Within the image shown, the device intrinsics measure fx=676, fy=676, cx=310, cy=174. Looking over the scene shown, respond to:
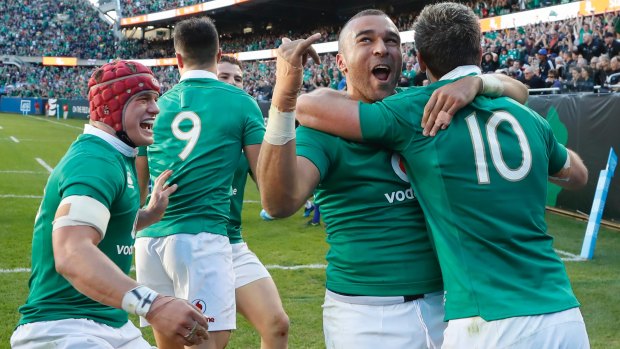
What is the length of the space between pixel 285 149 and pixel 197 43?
6.81 feet

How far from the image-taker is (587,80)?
1324cm

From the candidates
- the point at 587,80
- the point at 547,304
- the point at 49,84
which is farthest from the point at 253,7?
the point at 547,304

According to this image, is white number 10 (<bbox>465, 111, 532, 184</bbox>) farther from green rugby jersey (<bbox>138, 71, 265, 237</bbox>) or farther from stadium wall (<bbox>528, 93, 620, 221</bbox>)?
stadium wall (<bbox>528, 93, 620, 221</bbox>)

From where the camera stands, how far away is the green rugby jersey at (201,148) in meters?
4.01

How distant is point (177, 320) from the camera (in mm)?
2328

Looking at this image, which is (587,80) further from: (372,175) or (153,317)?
(153,317)

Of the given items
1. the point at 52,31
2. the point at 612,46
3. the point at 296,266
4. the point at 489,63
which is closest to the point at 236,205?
the point at 296,266

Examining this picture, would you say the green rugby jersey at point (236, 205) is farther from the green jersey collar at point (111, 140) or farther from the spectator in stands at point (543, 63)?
the spectator in stands at point (543, 63)

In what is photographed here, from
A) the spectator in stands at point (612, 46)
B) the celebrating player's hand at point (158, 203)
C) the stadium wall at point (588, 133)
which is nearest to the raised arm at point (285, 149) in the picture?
the celebrating player's hand at point (158, 203)

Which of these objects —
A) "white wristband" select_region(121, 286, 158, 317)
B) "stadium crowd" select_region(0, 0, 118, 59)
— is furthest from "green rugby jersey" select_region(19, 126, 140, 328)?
"stadium crowd" select_region(0, 0, 118, 59)

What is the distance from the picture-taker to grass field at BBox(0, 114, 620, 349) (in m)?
5.92

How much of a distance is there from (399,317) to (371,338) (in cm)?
14

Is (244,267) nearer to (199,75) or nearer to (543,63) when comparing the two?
(199,75)

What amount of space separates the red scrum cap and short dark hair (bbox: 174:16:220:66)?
1274 millimetres
